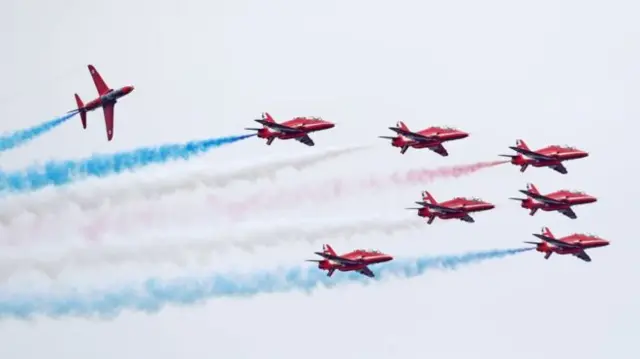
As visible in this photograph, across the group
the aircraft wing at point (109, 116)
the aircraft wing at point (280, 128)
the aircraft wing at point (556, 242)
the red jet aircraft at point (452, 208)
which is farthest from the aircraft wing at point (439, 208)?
the aircraft wing at point (109, 116)

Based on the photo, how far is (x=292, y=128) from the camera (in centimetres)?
14388

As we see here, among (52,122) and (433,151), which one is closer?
(52,122)

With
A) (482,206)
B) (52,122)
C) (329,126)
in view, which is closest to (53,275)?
(52,122)

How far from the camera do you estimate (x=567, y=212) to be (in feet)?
504

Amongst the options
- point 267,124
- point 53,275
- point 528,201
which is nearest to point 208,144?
point 267,124

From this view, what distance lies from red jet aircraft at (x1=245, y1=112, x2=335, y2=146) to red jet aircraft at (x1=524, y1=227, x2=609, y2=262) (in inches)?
680

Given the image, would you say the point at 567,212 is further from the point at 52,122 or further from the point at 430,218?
the point at 52,122

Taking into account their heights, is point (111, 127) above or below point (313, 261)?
above

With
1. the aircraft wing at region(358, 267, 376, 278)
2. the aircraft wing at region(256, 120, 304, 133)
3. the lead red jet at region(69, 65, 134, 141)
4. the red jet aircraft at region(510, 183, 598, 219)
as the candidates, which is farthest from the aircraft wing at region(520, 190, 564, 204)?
the lead red jet at region(69, 65, 134, 141)

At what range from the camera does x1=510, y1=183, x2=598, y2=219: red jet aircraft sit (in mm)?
151875

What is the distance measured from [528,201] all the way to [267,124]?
1909cm

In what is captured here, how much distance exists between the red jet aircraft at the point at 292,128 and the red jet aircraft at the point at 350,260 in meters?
8.26

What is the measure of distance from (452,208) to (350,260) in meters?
7.38

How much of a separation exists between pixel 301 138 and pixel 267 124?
7.95ft
